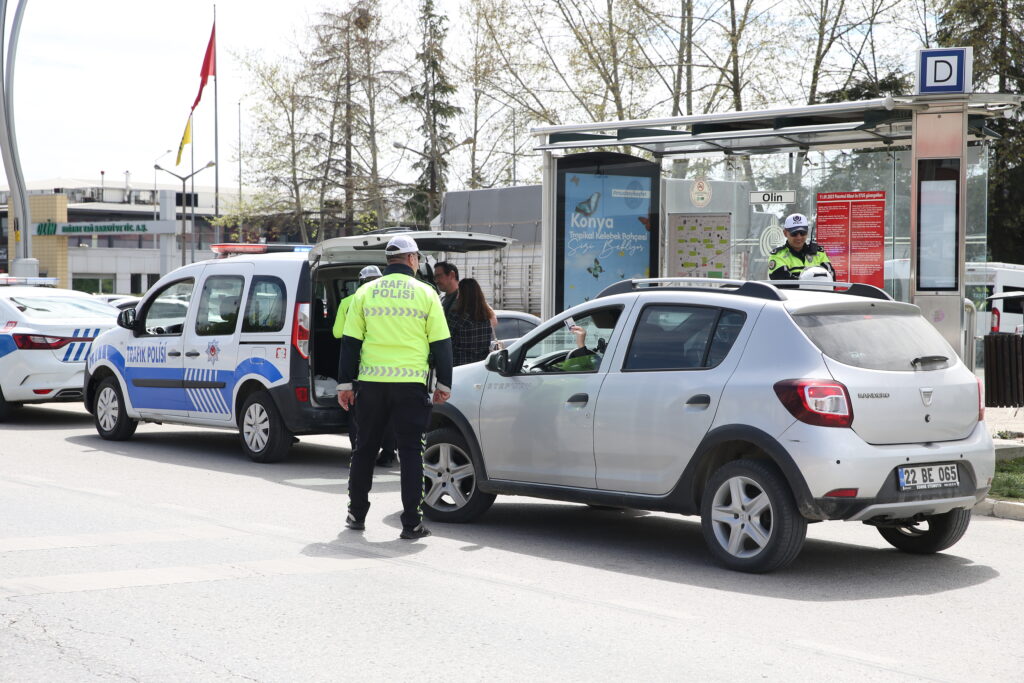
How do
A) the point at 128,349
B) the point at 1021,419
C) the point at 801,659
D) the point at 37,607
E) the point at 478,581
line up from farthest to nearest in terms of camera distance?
1. the point at 1021,419
2. the point at 128,349
3. the point at 478,581
4. the point at 37,607
5. the point at 801,659

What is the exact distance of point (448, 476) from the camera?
27.5 ft

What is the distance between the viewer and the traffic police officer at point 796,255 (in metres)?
10.7

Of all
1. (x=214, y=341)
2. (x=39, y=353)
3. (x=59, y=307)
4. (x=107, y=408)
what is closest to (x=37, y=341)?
(x=39, y=353)

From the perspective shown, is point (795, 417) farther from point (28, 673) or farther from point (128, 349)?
point (128, 349)

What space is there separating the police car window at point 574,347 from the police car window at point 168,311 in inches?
207

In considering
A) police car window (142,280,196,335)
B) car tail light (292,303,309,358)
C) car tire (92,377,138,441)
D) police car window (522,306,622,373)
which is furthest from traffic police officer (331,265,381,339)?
car tire (92,377,138,441)

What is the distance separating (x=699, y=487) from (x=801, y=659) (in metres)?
2.06

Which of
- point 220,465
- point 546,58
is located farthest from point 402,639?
point 546,58

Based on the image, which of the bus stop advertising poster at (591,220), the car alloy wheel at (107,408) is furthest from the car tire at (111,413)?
the bus stop advertising poster at (591,220)

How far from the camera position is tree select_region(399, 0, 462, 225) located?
1625 inches

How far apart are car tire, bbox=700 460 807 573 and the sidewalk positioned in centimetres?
312

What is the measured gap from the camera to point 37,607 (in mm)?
5672

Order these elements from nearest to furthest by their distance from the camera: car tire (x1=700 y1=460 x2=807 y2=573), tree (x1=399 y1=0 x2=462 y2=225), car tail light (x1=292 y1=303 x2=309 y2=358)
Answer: car tire (x1=700 y1=460 x2=807 y2=573) < car tail light (x1=292 y1=303 x2=309 y2=358) < tree (x1=399 y1=0 x2=462 y2=225)

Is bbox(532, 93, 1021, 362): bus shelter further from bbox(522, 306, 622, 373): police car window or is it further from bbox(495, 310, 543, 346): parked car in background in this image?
bbox(522, 306, 622, 373): police car window
